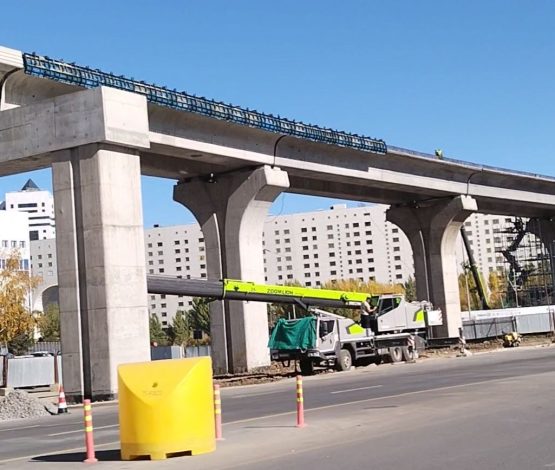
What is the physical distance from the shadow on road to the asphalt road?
0.02 m

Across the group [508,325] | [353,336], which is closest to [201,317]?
[508,325]

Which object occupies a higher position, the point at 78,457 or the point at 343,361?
the point at 343,361

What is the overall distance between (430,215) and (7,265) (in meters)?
29.2

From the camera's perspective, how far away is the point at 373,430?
15.9m

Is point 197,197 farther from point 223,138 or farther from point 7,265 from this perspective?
point 7,265

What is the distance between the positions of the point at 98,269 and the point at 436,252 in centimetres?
3587

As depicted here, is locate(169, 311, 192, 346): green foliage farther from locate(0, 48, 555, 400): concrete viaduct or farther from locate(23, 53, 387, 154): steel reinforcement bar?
locate(23, 53, 387, 154): steel reinforcement bar

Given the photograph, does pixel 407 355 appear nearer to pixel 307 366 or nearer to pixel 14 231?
pixel 307 366

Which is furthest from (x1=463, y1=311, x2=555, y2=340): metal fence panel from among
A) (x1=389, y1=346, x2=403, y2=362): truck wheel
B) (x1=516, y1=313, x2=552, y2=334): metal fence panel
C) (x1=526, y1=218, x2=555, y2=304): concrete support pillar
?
(x1=389, y1=346, x2=403, y2=362): truck wheel

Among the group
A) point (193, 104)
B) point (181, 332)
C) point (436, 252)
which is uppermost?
point (193, 104)

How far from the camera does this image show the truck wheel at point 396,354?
148 ft

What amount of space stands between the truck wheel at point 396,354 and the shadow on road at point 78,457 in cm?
3104

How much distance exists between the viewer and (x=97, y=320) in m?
32.8

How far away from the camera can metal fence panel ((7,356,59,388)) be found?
164 feet
